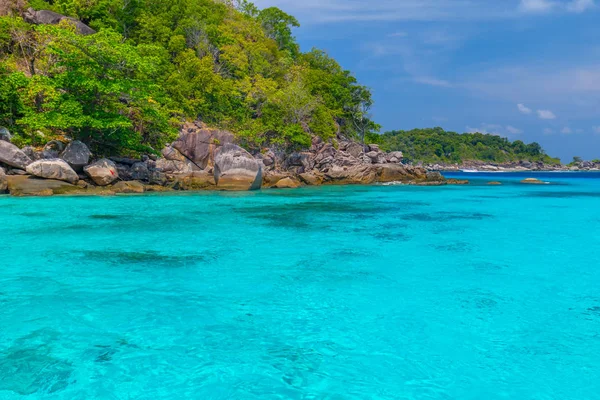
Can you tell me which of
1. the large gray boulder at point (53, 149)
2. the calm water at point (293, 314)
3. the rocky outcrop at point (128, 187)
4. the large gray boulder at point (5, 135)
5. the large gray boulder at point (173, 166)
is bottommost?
the calm water at point (293, 314)

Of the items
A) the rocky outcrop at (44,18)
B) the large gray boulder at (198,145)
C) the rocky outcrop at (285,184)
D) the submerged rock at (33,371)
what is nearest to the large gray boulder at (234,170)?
the rocky outcrop at (285,184)

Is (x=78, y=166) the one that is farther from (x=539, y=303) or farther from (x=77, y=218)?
(x=539, y=303)

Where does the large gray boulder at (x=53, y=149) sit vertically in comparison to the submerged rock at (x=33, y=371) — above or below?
above

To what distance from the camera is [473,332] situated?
5.28 m

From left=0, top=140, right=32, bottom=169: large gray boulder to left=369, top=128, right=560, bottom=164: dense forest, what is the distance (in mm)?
101516

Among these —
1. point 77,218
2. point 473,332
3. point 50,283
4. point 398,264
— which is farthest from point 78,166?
point 473,332

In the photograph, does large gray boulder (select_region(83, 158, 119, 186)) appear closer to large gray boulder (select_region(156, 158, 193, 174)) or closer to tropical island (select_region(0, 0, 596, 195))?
tropical island (select_region(0, 0, 596, 195))

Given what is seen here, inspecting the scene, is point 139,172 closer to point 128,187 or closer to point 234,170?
point 128,187

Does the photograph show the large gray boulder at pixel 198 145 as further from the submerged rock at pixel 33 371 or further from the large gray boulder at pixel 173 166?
the submerged rock at pixel 33 371

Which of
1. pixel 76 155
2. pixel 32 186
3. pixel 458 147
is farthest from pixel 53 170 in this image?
pixel 458 147

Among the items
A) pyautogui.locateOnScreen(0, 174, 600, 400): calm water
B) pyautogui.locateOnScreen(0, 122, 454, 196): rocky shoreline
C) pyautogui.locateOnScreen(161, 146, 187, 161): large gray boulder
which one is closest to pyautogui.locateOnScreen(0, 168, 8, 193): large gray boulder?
pyautogui.locateOnScreen(0, 122, 454, 196): rocky shoreline

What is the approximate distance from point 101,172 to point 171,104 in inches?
446

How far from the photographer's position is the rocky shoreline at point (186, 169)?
20.4m

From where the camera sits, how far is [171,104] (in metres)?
31.9
